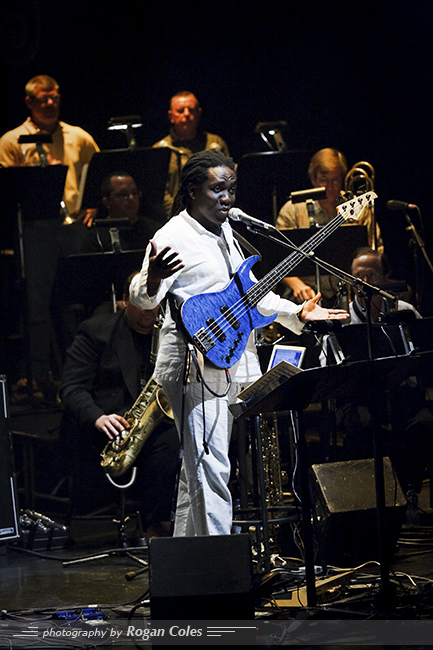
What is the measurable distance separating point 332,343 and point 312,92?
17.5ft

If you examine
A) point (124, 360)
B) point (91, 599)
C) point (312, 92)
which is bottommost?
point (91, 599)

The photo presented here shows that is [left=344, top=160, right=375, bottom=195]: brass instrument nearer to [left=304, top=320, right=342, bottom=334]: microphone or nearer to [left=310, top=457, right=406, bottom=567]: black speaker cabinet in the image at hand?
[left=310, top=457, right=406, bottom=567]: black speaker cabinet

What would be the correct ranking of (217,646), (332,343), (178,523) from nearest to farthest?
(217,646)
(332,343)
(178,523)

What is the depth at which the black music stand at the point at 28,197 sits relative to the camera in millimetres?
5641

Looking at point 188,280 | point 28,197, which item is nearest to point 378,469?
point 188,280

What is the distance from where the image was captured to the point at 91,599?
374cm

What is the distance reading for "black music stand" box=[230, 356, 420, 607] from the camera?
306 centimetres

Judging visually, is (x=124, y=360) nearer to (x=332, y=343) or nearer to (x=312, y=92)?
(x=332, y=343)

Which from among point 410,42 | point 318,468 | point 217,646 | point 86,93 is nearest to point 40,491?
point 318,468

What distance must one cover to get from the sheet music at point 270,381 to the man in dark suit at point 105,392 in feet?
5.63

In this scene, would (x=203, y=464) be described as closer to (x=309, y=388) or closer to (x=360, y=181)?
(x=309, y=388)

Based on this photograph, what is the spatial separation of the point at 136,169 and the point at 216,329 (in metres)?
2.94

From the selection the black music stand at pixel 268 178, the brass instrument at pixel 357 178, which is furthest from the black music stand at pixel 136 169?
the brass instrument at pixel 357 178

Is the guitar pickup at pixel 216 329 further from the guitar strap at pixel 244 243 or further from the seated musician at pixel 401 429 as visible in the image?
the seated musician at pixel 401 429
